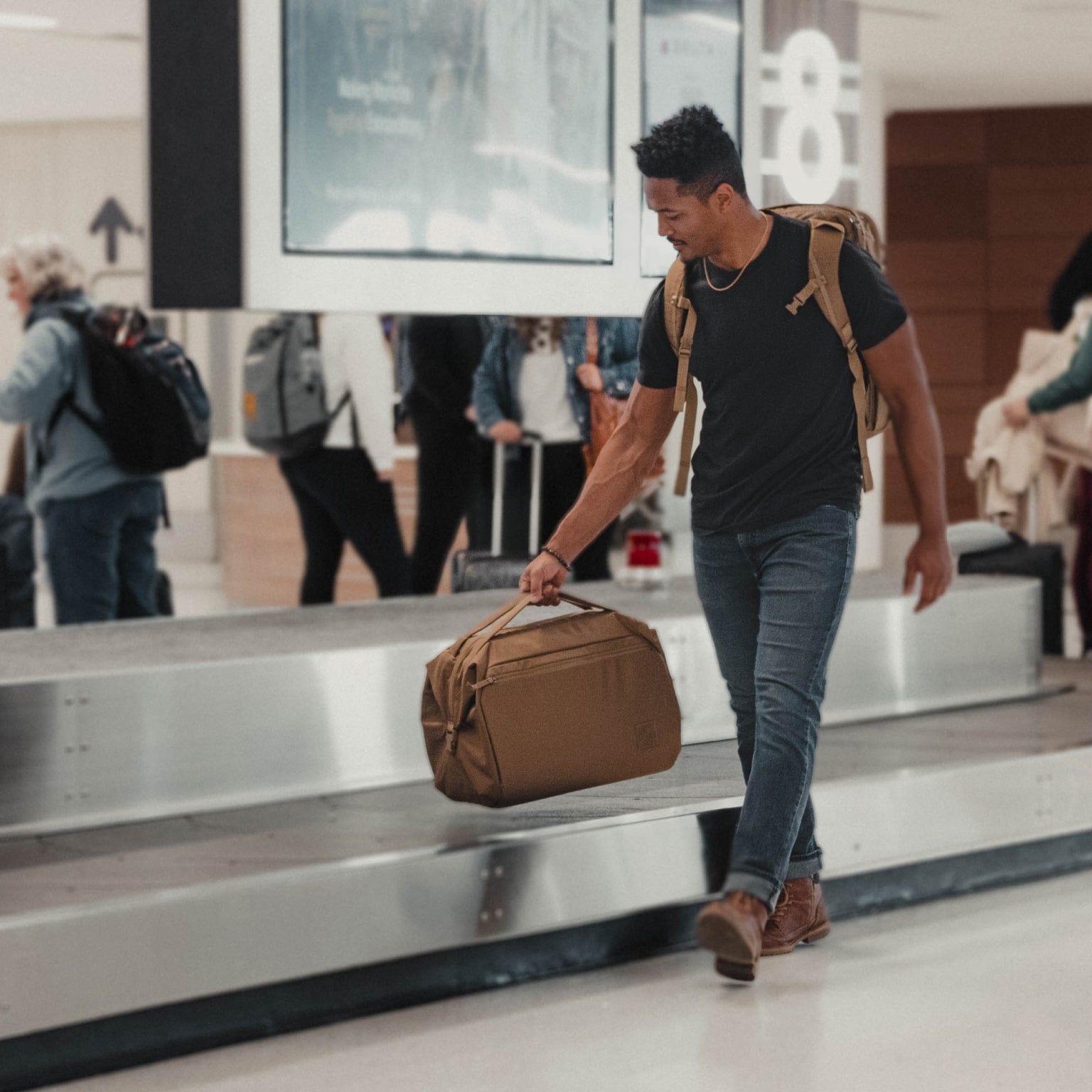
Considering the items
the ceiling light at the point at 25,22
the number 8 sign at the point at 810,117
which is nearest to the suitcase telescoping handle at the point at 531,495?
the number 8 sign at the point at 810,117

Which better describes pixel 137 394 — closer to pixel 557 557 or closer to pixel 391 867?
pixel 391 867

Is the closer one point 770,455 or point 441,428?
point 770,455

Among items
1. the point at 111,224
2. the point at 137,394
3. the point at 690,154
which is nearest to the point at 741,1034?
the point at 690,154

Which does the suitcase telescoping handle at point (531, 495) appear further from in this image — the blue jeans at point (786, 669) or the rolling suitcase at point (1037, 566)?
the blue jeans at point (786, 669)

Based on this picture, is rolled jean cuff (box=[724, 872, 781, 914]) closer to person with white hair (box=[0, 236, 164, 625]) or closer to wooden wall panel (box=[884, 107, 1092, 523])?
person with white hair (box=[0, 236, 164, 625])

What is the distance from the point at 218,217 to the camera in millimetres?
3582

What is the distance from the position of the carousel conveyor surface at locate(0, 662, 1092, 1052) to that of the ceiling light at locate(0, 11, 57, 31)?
541 centimetres

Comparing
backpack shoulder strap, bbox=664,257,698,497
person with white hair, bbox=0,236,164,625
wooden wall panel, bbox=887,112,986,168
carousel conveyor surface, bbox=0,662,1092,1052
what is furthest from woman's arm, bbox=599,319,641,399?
wooden wall panel, bbox=887,112,986,168

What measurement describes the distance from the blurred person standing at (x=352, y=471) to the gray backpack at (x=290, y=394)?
0.02 metres

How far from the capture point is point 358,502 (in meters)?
5.52

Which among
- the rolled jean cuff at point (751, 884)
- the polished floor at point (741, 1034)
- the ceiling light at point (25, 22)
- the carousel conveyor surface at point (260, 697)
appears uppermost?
the ceiling light at point (25, 22)

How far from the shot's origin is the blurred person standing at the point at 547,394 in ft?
16.8

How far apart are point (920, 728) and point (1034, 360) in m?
2.21

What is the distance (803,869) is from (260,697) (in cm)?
124
